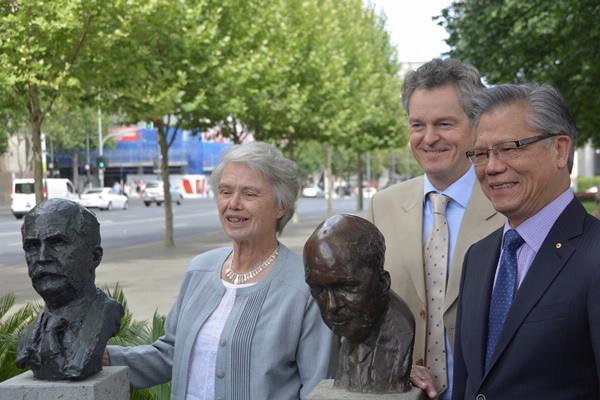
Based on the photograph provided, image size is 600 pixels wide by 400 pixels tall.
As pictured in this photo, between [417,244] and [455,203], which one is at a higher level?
[455,203]

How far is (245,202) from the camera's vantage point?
11.3 feet

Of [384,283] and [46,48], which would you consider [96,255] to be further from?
[46,48]

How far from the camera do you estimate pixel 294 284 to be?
11.2 feet

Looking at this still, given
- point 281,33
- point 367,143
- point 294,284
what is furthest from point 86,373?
point 367,143

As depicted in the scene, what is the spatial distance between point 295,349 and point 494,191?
1.07 metres

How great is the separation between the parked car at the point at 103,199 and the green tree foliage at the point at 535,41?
28.9m

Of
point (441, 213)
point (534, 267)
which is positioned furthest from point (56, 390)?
point (534, 267)

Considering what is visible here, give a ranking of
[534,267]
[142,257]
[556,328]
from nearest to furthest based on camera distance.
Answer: [556,328] < [534,267] < [142,257]

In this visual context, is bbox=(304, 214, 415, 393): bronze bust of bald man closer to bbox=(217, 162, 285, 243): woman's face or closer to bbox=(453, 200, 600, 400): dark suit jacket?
bbox=(453, 200, 600, 400): dark suit jacket

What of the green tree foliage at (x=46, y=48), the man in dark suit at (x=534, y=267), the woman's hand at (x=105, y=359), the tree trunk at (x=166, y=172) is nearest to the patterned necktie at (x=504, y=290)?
the man in dark suit at (x=534, y=267)

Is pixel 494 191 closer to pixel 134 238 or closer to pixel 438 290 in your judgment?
pixel 438 290

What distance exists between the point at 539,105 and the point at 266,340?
133 cm

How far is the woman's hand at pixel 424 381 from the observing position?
9.95 feet

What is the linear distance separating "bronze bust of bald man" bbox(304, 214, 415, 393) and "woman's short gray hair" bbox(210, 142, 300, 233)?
0.72m
